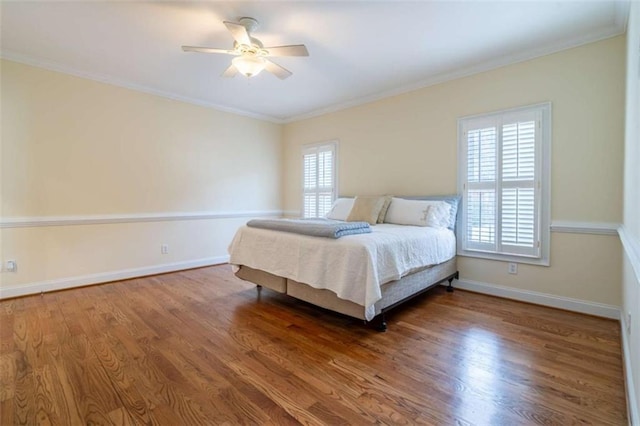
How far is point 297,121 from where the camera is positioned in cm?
559

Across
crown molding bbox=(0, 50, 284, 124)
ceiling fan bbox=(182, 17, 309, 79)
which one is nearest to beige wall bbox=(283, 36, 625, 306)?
ceiling fan bbox=(182, 17, 309, 79)

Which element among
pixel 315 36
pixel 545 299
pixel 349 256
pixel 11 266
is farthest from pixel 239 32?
pixel 545 299

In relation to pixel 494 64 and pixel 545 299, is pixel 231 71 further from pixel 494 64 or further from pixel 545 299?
pixel 545 299

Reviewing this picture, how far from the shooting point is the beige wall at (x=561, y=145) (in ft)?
8.68

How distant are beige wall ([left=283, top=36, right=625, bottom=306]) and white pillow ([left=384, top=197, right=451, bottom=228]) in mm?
360

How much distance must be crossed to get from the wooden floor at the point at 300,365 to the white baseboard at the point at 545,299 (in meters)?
0.12

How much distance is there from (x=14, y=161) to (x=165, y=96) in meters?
1.85

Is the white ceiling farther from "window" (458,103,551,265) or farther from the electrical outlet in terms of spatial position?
the electrical outlet

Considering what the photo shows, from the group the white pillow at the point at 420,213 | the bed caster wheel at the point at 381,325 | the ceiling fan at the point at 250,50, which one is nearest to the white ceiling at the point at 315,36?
the ceiling fan at the point at 250,50

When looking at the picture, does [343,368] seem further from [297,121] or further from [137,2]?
[297,121]

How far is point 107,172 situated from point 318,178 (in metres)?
3.01

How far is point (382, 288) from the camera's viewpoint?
Result: 2.42m

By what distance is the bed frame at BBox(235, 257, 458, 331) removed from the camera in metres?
2.45

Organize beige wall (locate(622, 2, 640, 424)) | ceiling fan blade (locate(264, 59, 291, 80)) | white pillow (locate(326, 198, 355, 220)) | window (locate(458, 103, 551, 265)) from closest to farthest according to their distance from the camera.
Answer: beige wall (locate(622, 2, 640, 424)) → ceiling fan blade (locate(264, 59, 291, 80)) → window (locate(458, 103, 551, 265)) → white pillow (locate(326, 198, 355, 220))
